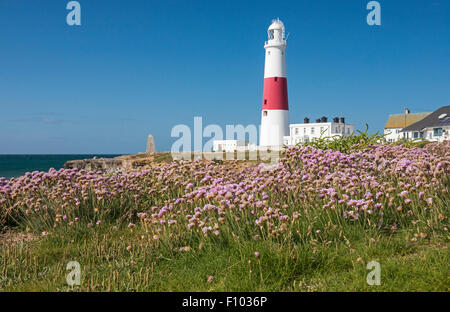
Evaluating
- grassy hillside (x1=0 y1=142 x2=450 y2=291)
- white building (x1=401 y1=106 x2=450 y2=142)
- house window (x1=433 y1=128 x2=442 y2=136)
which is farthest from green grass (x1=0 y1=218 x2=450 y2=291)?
house window (x1=433 y1=128 x2=442 y2=136)

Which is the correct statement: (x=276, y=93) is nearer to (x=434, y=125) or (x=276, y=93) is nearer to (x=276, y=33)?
(x=276, y=33)

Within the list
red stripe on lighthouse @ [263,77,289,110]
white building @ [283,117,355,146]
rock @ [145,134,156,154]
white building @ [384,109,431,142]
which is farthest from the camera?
white building @ [384,109,431,142]

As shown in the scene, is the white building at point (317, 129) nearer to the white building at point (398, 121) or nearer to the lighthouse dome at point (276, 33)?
the white building at point (398, 121)

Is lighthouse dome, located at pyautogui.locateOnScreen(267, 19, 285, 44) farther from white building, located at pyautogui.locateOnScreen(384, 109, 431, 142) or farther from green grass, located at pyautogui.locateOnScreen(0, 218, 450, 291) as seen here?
white building, located at pyautogui.locateOnScreen(384, 109, 431, 142)

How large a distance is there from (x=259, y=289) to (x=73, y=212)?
14.2ft

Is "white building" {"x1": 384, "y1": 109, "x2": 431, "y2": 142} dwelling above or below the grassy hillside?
above

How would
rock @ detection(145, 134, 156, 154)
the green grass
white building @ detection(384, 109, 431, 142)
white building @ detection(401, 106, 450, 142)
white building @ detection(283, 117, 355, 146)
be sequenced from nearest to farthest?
the green grass
rock @ detection(145, 134, 156, 154)
white building @ detection(401, 106, 450, 142)
white building @ detection(283, 117, 355, 146)
white building @ detection(384, 109, 431, 142)

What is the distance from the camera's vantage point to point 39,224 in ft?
23.0

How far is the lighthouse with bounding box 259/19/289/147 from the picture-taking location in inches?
1302

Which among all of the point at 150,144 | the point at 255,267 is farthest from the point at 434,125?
the point at 255,267

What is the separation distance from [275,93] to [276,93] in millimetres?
89

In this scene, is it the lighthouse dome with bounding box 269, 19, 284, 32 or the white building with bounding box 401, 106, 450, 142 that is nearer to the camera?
the lighthouse dome with bounding box 269, 19, 284, 32
